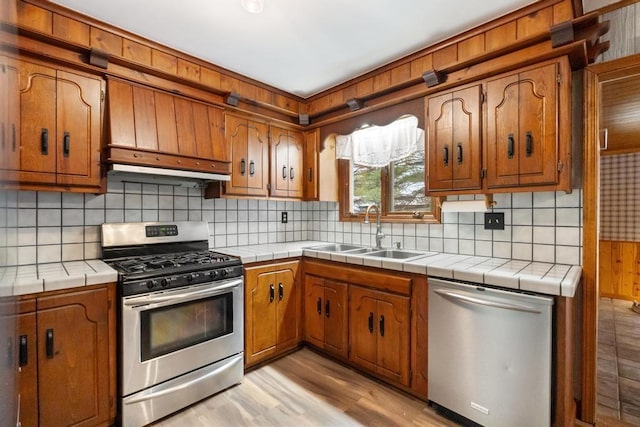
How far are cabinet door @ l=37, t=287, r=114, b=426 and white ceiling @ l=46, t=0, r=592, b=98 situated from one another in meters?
1.62

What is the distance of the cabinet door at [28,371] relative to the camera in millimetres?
1384

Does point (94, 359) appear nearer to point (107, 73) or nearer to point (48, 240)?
point (48, 240)

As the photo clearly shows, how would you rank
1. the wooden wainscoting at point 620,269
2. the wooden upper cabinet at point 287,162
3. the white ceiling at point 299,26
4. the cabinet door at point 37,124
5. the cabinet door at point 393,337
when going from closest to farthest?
the cabinet door at point 37,124 < the white ceiling at point 299,26 < the cabinet door at point 393,337 < the wooden upper cabinet at point 287,162 < the wooden wainscoting at point 620,269

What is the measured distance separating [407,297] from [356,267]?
44 centimetres

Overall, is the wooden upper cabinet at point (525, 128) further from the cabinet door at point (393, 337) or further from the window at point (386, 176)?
the cabinet door at point (393, 337)

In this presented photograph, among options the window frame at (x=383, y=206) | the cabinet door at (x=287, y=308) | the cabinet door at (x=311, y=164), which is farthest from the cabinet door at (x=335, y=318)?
the cabinet door at (x=311, y=164)

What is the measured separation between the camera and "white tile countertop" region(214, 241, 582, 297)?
4.75 feet

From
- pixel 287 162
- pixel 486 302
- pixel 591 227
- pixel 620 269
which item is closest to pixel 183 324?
Answer: pixel 287 162

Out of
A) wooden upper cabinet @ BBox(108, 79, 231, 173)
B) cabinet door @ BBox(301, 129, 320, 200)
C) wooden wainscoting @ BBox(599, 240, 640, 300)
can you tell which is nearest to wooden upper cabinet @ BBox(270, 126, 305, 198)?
cabinet door @ BBox(301, 129, 320, 200)

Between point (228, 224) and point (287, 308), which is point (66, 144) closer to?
point (228, 224)

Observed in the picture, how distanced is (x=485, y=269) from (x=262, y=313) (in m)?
1.61

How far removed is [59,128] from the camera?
1727 millimetres

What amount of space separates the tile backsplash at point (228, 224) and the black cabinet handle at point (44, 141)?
0.30 metres

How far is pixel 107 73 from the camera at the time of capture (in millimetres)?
1872
